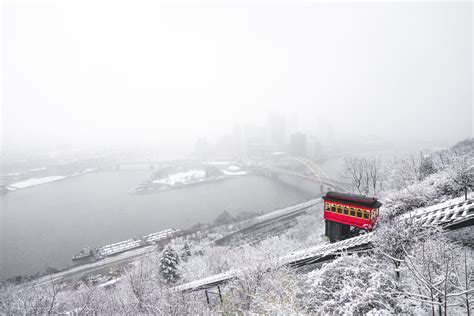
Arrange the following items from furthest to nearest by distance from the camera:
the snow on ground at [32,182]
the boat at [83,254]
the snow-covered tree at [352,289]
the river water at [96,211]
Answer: the snow on ground at [32,182] → the river water at [96,211] → the boat at [83,254] → the snow-covered tree at [352,289]

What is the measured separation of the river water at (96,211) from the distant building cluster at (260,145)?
3392 centimetres

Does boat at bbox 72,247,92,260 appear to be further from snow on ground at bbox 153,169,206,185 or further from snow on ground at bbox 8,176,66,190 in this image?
snow on ground at bbox 8,176,66,190

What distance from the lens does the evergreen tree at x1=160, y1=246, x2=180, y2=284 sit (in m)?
17.3

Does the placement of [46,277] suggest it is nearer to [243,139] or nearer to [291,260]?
[291,260]

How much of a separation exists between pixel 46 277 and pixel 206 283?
69.9 ft

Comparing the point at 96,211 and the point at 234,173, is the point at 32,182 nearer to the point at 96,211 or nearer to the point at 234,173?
the point at 96,211

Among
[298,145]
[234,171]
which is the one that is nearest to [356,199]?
[234,171]

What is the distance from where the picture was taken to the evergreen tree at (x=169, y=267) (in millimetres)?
17277

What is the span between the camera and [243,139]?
13012 centimetres

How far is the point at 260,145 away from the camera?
110188 mm

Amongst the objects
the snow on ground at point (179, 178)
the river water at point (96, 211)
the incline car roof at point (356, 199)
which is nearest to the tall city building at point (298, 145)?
the river water at point (96, 211)

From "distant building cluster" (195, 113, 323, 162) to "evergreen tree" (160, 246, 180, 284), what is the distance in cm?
7873

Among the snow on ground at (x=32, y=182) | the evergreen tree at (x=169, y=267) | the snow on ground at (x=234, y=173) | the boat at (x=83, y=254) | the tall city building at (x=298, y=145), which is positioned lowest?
the boat at (x=83, y=254)

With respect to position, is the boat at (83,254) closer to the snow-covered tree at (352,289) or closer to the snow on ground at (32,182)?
the snow-covered tree at (352,289)
